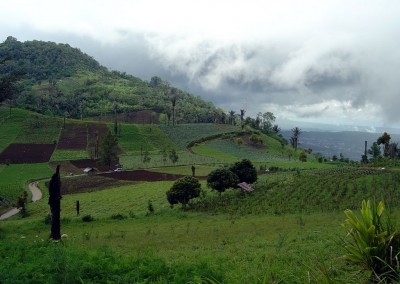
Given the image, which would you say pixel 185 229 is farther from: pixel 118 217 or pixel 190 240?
pixel 118 217

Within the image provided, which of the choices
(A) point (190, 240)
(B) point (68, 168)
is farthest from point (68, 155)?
(A) point (190, 240)

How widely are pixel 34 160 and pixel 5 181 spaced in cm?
1970

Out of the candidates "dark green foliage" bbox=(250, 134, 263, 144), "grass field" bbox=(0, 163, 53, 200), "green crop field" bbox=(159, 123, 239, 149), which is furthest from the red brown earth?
"grass field" bbox=(0, 163, 53, 200)

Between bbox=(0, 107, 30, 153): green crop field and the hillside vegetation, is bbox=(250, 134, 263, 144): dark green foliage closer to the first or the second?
the hillside vegetation

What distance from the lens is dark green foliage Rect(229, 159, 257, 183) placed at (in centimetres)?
4799

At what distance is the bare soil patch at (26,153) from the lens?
285ft

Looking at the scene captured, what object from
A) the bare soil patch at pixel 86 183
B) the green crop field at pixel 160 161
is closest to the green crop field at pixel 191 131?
the green crop field at pixel 160 161

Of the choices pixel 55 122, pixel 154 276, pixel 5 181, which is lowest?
pixel 5 181

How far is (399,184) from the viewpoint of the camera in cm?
4547

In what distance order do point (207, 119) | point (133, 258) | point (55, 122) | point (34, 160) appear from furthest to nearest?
point (207, 119)
point (55, 122)
point (34, 160)
point (133, 258)

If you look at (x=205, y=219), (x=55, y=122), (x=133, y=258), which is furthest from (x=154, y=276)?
(x=55, y=122)

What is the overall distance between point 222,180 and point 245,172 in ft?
15.7

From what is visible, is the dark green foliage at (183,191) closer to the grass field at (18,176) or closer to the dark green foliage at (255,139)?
the grass field at (18,176)

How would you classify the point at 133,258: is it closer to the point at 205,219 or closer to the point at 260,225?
the point at 260,225
